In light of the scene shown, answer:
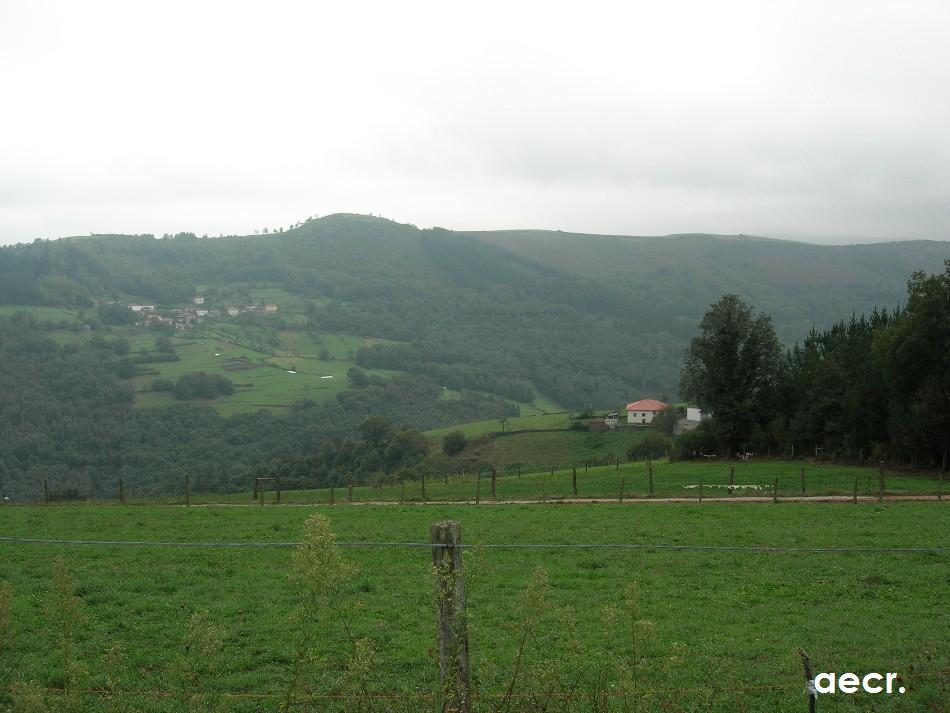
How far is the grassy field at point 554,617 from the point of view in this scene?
29.6 ft

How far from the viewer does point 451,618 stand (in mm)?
6648

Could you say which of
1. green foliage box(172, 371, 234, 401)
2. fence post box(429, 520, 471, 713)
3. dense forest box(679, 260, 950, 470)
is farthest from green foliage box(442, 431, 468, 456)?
fence post box(429, 520, 471, 713)

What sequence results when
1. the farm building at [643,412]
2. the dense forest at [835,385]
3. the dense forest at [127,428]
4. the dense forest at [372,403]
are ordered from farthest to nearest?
the farm building at [643,412]
the dense forest at [127,428]
the dense forest at [372,403]
the dense forest at [835,385]

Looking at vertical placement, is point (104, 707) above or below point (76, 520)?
above

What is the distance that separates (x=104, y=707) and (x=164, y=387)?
131852 mm

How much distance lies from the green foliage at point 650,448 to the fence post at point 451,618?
7539cm

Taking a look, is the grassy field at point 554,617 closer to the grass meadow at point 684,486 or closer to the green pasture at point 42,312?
the grass meadow at point 684,486

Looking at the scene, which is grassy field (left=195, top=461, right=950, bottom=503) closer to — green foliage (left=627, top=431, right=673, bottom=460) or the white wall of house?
green foliage (left=627, top=431, right=673, bottom=460)

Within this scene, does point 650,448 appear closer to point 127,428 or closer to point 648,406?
point 648,406

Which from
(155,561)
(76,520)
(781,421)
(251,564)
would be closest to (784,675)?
(251,564)

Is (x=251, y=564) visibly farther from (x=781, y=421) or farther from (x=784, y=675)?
(x=781, y=421)

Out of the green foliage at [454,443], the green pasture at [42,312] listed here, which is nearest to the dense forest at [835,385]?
the green foliage at [454,443]

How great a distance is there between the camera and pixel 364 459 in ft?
325

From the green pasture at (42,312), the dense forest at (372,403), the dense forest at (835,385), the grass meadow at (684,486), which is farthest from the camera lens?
the green pasture at (42,312)
